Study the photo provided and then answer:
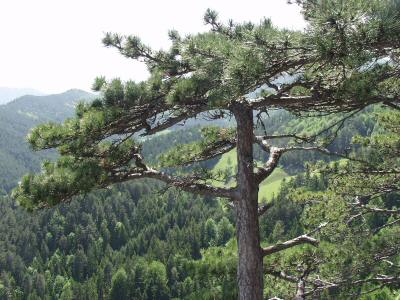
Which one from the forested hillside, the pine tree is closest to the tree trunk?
the pine tree

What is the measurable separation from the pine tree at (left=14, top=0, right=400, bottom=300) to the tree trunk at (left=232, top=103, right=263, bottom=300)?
2 centimetres

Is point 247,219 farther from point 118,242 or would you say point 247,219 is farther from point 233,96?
point 118,242

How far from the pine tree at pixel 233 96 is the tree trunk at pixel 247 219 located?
18 millimetres

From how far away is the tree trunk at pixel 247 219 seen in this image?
8148 millimetres

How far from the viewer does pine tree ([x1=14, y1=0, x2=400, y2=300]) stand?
5.44 metres

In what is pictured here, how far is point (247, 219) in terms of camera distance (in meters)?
8.23

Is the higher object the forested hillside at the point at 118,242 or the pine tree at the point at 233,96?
the pine tree at the point at 233,96

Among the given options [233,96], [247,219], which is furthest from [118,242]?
[233,96]

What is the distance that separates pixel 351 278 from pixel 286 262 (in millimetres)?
1367

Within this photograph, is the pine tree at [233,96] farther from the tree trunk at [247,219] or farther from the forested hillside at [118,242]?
the forested hillside at [118,242]

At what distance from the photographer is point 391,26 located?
527 centimetres

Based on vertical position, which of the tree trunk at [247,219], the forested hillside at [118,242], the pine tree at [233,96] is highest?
the pine tree at [233,96]

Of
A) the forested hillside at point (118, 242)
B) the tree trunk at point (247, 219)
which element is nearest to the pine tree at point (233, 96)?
the tree trunk at point (247, 219)

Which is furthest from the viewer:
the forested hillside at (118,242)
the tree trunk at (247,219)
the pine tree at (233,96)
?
the forested hillside at (118,242)
